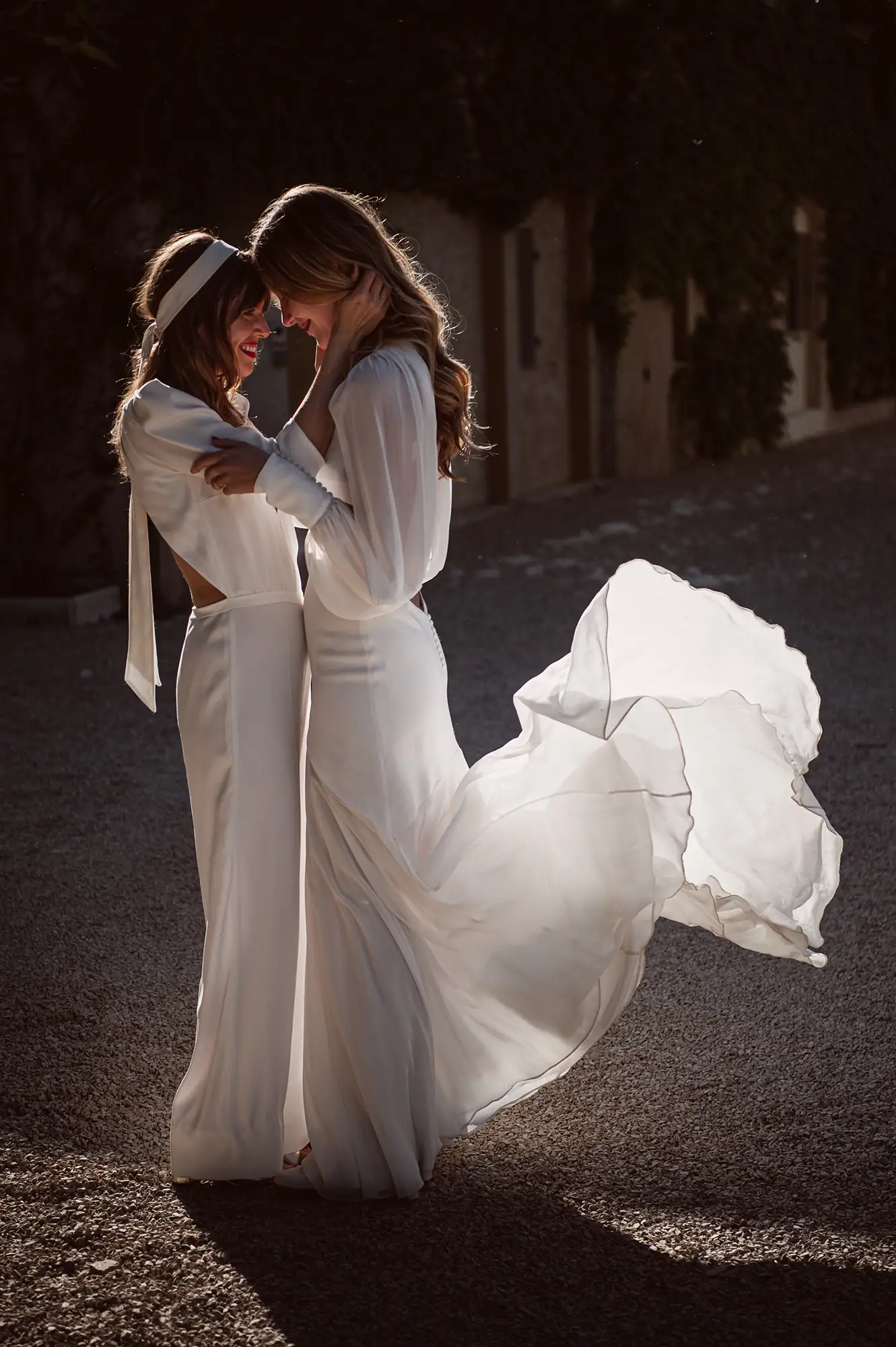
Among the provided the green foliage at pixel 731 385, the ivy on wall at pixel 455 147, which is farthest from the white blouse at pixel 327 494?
the green foliage at pixel 731 385

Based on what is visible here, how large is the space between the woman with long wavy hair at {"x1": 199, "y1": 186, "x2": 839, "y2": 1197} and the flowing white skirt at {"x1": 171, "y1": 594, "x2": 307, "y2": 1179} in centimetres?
6

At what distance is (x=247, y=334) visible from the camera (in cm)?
305

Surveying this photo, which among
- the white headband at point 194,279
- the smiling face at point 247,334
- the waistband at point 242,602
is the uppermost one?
the white headband at point 194,279

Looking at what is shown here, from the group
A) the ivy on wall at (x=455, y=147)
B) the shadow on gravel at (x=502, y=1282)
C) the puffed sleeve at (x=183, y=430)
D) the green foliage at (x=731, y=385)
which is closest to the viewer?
the shadow on gravel at (x=502, y=1282)

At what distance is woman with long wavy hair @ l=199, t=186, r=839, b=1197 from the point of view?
2918 mm

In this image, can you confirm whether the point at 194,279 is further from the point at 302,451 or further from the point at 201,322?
the point at 302,451

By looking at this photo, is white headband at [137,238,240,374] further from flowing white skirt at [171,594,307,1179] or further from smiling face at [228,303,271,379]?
flowing white skirt at [171,594,307,1179]

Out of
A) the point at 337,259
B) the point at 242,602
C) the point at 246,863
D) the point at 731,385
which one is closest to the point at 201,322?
the point at 337,259

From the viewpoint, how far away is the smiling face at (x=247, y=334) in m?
3.03

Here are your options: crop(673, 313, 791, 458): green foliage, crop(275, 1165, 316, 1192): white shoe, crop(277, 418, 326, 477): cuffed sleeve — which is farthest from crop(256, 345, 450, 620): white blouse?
crop(673, 313, 791, 458): green foliage

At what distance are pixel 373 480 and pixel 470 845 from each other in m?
0.73

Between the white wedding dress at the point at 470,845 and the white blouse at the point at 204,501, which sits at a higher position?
the white blouse at the point at 204,501

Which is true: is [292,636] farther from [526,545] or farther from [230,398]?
[526,545]

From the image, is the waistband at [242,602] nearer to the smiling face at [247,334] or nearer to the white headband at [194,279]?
the smiling face at [247,334]
